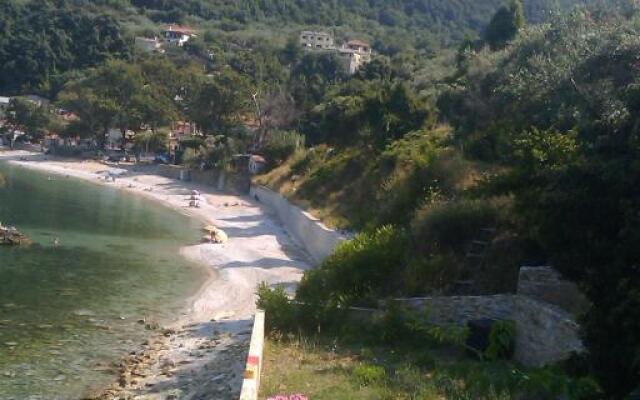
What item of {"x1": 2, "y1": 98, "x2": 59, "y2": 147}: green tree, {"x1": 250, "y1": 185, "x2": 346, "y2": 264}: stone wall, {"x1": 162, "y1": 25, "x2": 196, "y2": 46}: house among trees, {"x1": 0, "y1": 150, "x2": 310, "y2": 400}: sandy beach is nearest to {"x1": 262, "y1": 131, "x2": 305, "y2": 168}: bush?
{"x1": 0, "y1": 150, "x2": 310, "y2": 400}: sandy beach

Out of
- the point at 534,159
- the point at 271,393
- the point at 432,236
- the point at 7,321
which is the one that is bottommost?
the point at 7,321

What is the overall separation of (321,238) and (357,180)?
6.29 m

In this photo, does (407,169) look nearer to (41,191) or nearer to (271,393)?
(271,393)

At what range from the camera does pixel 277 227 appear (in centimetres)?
4328

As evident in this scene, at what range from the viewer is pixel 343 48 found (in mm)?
122000

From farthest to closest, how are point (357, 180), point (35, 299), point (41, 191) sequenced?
point (41, 191) < point (357, 180) < point (35, 299)

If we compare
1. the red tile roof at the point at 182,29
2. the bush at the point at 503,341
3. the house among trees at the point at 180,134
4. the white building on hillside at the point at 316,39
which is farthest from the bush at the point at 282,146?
the red tile roof at the point at 182,29

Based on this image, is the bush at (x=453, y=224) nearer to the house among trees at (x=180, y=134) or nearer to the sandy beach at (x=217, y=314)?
the sandy beach at (x=217, y=314)

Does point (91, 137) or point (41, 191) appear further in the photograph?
point (91, 137)

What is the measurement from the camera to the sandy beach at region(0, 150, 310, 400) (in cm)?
1652

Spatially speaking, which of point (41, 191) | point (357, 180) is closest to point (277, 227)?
point (357, 180)

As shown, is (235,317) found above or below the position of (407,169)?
below

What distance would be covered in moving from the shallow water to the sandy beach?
0.69 meters

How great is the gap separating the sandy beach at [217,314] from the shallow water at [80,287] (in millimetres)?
692
